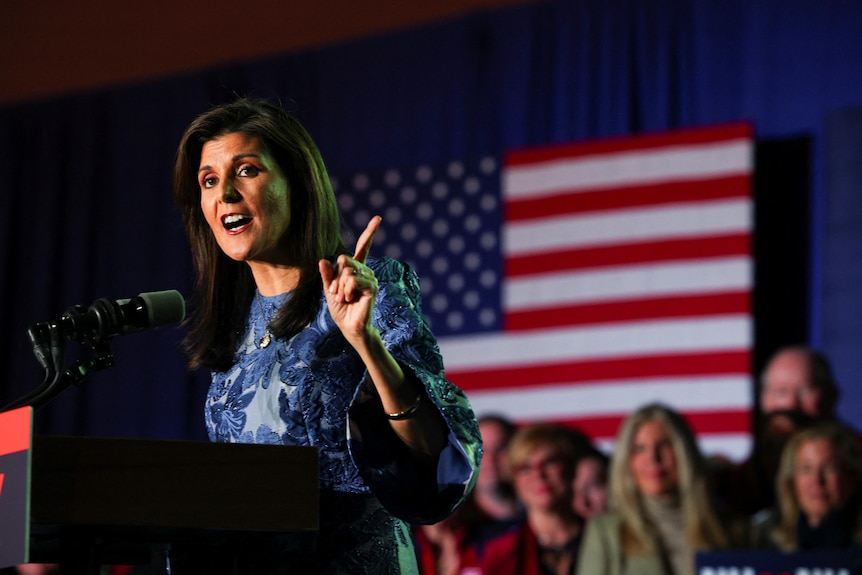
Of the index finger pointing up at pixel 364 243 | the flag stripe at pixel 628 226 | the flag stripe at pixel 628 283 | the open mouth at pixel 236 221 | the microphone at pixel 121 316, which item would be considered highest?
the flag stripe at pixel 628 226

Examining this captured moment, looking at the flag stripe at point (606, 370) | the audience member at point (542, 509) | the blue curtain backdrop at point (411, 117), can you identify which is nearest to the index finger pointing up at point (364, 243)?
the audience member at point (542, 509)

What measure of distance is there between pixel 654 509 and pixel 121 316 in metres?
3.83

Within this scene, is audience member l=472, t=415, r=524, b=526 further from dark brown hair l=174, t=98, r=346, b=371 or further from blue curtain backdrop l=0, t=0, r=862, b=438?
dark brown hair l=174, t=98, r=346, b=371

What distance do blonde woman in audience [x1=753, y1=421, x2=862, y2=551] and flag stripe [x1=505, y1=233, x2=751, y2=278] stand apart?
1314mm

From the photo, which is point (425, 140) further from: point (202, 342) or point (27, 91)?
point (202, 342)

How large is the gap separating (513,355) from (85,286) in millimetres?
3204

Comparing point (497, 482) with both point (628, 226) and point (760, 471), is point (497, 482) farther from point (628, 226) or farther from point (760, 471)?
point (628, 226)

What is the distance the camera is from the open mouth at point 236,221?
185cm

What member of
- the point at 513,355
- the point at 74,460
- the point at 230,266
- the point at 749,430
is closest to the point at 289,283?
the point at 230,266

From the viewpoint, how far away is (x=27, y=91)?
869cm

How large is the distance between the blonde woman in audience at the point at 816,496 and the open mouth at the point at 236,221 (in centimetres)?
359

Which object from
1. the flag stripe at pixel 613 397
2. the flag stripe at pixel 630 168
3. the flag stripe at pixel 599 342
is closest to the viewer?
the flag stripe at pixel 613 397

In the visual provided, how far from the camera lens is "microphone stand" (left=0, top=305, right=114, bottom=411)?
1.56 metres

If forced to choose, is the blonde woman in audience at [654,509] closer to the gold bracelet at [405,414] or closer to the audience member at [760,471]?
the audience member at [760,471]
